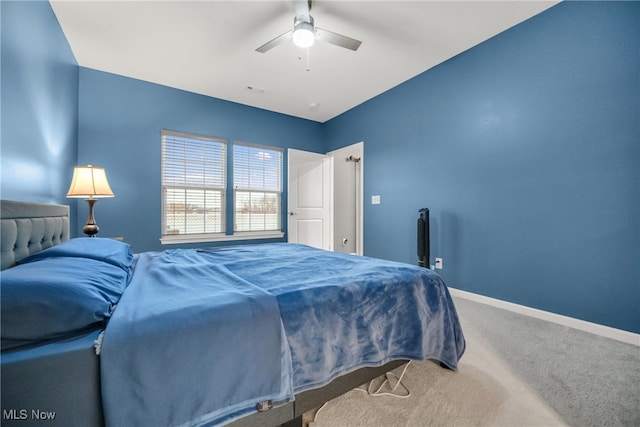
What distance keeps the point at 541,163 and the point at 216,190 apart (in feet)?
13.7

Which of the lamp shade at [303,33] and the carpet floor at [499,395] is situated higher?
the lamp shade at [303,33]

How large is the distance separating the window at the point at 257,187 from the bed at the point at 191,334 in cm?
274

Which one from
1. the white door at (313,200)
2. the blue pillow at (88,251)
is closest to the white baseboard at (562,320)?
the white door at (313,200)

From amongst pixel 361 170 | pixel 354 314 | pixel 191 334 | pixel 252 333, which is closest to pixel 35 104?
pixel 191 334

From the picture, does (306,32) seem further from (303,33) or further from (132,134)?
(132,134)

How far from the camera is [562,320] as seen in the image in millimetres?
2334

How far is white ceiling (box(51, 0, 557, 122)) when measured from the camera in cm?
237

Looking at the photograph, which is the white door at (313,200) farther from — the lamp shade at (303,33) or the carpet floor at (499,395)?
the carpet floor at (499,395)

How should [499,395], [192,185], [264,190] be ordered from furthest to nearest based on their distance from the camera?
[264,190], [192,185], [499,395]

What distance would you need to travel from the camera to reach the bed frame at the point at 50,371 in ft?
2.52

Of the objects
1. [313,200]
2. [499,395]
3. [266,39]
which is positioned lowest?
[499,395]

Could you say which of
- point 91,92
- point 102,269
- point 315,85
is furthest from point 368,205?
point 91,92

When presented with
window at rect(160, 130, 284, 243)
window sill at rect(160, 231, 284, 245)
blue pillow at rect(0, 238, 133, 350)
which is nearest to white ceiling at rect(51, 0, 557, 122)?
window at rect(160, 130, 284, 243)

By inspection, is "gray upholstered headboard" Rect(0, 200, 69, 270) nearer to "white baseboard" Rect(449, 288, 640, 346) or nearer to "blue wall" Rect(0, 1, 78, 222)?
"blue wall" Rect(0, 1, 78, 222)
